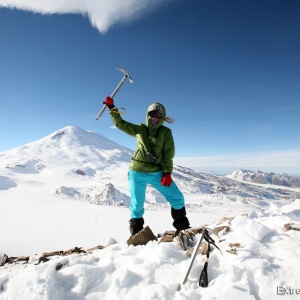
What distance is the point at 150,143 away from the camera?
5320 millimetres

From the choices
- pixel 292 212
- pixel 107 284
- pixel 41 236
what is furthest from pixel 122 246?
pixel 41 236

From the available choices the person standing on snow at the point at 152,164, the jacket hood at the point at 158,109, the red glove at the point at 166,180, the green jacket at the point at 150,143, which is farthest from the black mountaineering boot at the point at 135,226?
the jacket hood at the point at 158,109

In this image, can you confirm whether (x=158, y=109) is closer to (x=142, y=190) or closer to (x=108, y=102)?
(x=108, y=102)

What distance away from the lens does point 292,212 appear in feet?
15.3

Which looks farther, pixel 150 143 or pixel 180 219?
pixel 150 143

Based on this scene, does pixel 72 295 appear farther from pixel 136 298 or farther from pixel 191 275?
pixel 191 275

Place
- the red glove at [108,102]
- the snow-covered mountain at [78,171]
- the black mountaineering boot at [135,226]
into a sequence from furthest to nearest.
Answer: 1. the snow-covered mountain at [78,171]
2. the red glove at [108,102]
3. the black mountaineering boot at [135,226]

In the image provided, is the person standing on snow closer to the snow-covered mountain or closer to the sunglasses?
the sunglasses

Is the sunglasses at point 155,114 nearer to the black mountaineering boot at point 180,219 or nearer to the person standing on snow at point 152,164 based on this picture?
the person standing on snow at point 152,164

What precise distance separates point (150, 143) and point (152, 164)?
50 centimetres

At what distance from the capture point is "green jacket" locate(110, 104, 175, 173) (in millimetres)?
5125

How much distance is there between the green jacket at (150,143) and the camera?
16.8ft

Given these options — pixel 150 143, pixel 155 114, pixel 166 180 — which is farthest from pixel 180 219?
pixel 155 114

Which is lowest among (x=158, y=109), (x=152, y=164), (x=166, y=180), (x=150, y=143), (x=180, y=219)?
(x=180, y=219)
